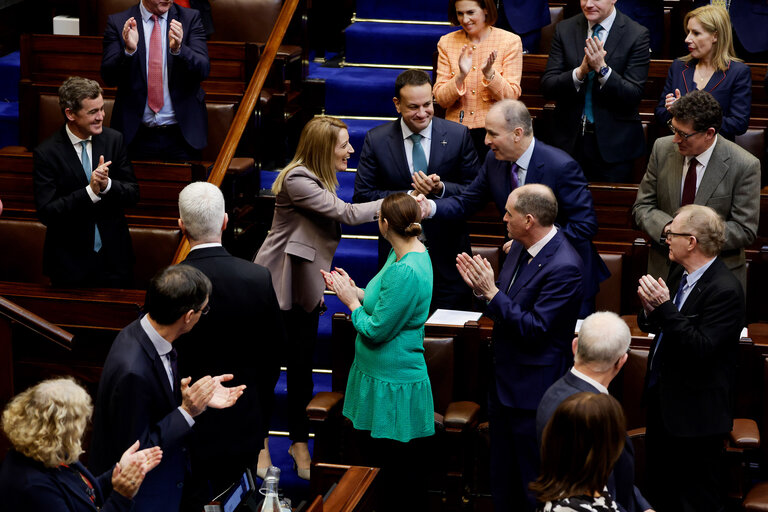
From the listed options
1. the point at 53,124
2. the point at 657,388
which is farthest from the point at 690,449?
the point at 53,124

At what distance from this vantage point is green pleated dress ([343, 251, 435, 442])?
3053 millimetres

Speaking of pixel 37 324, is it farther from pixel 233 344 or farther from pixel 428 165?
pixel 428 165

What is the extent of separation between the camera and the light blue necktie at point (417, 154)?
3863 mm

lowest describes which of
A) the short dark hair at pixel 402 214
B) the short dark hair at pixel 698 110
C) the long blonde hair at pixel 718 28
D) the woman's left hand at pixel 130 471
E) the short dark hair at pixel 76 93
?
the woman's left hand at pixel 130 471

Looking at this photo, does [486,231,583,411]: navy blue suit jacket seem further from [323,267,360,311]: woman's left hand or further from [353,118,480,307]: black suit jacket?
[353,118,480,307]: black suit jacket

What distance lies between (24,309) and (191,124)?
1.26 m

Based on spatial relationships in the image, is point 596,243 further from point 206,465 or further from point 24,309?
point 24,309

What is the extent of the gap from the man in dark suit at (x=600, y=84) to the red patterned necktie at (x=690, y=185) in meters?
0.72

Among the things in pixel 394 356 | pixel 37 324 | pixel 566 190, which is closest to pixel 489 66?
pixel 566 190

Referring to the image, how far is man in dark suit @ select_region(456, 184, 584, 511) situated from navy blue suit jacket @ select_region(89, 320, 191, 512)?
96 cm

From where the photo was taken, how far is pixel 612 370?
254cm

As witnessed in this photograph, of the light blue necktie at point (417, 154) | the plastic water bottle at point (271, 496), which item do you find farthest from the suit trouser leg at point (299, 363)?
the plastic water bottle at point (271, 496)

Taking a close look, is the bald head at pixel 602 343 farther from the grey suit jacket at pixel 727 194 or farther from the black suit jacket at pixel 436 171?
the black suit jacket at pixel 436 171

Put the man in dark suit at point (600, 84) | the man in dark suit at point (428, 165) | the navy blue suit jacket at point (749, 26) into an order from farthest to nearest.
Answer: the navy blue suit jacket at point (749, 26) < the man in dark suit at point (600, 84) < the man in dark suit at point (428, 165)
